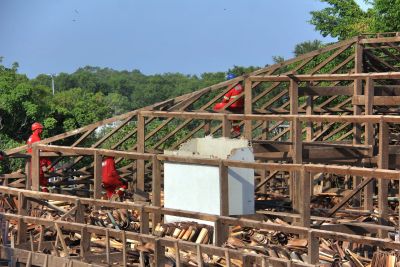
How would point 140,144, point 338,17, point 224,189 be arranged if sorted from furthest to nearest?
point 338,17, point 140,144, point 224,189

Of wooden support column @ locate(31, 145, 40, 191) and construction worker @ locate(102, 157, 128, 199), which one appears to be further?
construction worker @ locate(102, 157, 128, 199)

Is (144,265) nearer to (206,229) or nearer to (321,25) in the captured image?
(206,229)

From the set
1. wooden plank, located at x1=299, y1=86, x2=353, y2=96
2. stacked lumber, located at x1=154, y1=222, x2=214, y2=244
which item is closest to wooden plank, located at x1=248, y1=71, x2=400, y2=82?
wooden plank, located at x1=299, y1=86, x2=353, y2=96

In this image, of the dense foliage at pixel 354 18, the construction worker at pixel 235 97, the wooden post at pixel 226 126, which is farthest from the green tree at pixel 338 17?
the wooden post at pixel 226 126

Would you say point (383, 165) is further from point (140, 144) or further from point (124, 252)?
point (140, 144)

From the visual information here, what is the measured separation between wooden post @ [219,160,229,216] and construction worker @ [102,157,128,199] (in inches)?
242

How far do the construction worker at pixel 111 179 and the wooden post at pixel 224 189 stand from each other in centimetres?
614

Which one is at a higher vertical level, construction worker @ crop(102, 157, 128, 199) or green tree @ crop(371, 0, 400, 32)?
green tree @ crop(371, 0, 400, 32)

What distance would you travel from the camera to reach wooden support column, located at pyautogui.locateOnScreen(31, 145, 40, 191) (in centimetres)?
1566

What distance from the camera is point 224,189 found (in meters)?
12.5

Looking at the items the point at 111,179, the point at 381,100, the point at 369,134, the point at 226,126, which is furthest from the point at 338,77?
the point at 111,179

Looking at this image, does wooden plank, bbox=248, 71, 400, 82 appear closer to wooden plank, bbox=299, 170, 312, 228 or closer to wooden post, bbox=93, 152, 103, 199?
wooden post, bbox=93, 152, 103, 199

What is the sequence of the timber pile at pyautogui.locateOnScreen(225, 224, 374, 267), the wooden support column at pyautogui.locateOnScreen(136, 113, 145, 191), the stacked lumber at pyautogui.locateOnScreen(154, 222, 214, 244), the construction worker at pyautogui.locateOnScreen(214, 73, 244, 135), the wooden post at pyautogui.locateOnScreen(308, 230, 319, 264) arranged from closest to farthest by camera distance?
the wooden post at pyautogui.locateOnScreen(308, 230, 319, 264) < the timber pile at pyautogui.locateOnScreen(225, 224, 374, 267) < the stacked lumber at pyautogui.locateOnScreen(154, 222, 214, 244) < the wooden support column at pyautogui.locateOnScreen(136, 113, 145, 191) < the construction worker at pyautogui.locateOnScreen(214, 73, 244, 135)

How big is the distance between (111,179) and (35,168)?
9.41ft
